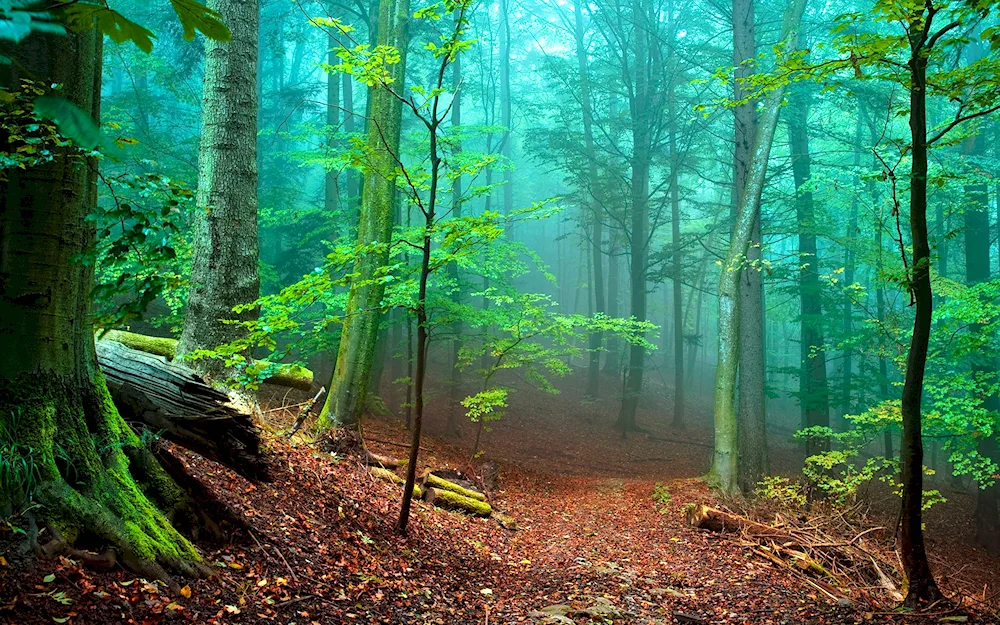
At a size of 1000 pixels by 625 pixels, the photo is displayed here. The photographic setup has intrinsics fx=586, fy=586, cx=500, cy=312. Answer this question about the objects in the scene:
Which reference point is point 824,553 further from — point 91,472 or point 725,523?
point 91,472

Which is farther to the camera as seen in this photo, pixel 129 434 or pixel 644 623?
pixel 644 623

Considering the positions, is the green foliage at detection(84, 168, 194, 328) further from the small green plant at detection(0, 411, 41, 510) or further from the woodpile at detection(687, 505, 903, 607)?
the woodpile at detection(687, 505, 903, 607)

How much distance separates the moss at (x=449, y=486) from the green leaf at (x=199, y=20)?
7950 millimetres

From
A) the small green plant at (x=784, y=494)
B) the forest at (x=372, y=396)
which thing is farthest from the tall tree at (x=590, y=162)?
the small green plant at (x=784, y=494)

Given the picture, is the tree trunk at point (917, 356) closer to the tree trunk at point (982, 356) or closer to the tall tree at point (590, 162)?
the tree trunk at point (982, 356)

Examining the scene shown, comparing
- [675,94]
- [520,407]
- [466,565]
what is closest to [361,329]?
[466,565]

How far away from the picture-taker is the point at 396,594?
4422mm

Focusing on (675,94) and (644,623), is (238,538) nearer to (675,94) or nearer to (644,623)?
(644,623)

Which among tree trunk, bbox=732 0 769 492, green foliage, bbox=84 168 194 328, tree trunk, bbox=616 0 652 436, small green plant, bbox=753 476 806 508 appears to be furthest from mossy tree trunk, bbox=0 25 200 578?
tree trunk, bbox=616 0 652 436

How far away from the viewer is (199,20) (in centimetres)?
127

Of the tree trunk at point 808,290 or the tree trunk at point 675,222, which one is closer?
the tree trunk at point 808,290

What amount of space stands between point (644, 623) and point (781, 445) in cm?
2067

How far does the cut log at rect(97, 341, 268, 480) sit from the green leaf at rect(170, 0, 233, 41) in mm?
3217

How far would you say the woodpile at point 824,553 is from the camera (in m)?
5.85
